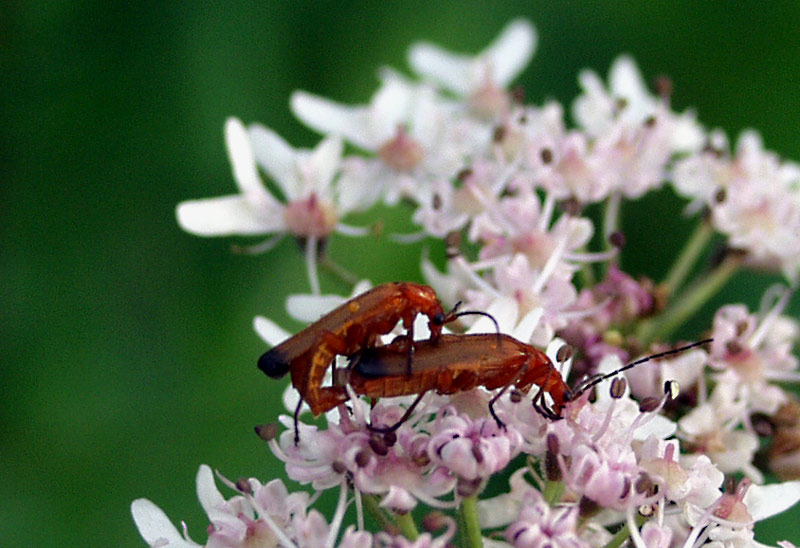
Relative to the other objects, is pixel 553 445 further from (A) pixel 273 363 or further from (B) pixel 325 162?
(B) pixel 325 162

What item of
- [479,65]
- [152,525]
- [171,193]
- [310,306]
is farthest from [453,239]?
[171,193]

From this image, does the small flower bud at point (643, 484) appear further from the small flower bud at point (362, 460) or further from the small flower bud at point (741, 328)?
the small flower bud at point (741, 328)

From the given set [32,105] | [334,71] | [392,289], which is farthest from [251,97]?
[392,289]

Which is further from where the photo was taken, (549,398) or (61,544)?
(61,544)

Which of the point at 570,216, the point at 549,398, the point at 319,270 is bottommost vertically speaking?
the point at 549,398

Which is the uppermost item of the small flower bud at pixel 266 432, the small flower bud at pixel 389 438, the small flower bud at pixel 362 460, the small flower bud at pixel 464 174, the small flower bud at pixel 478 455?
the small flower bud at pixel 464 174

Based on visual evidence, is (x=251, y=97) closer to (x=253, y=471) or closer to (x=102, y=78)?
(x=102, y=78)

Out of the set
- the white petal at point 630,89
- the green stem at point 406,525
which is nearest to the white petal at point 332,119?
the white petal at point 630,89
